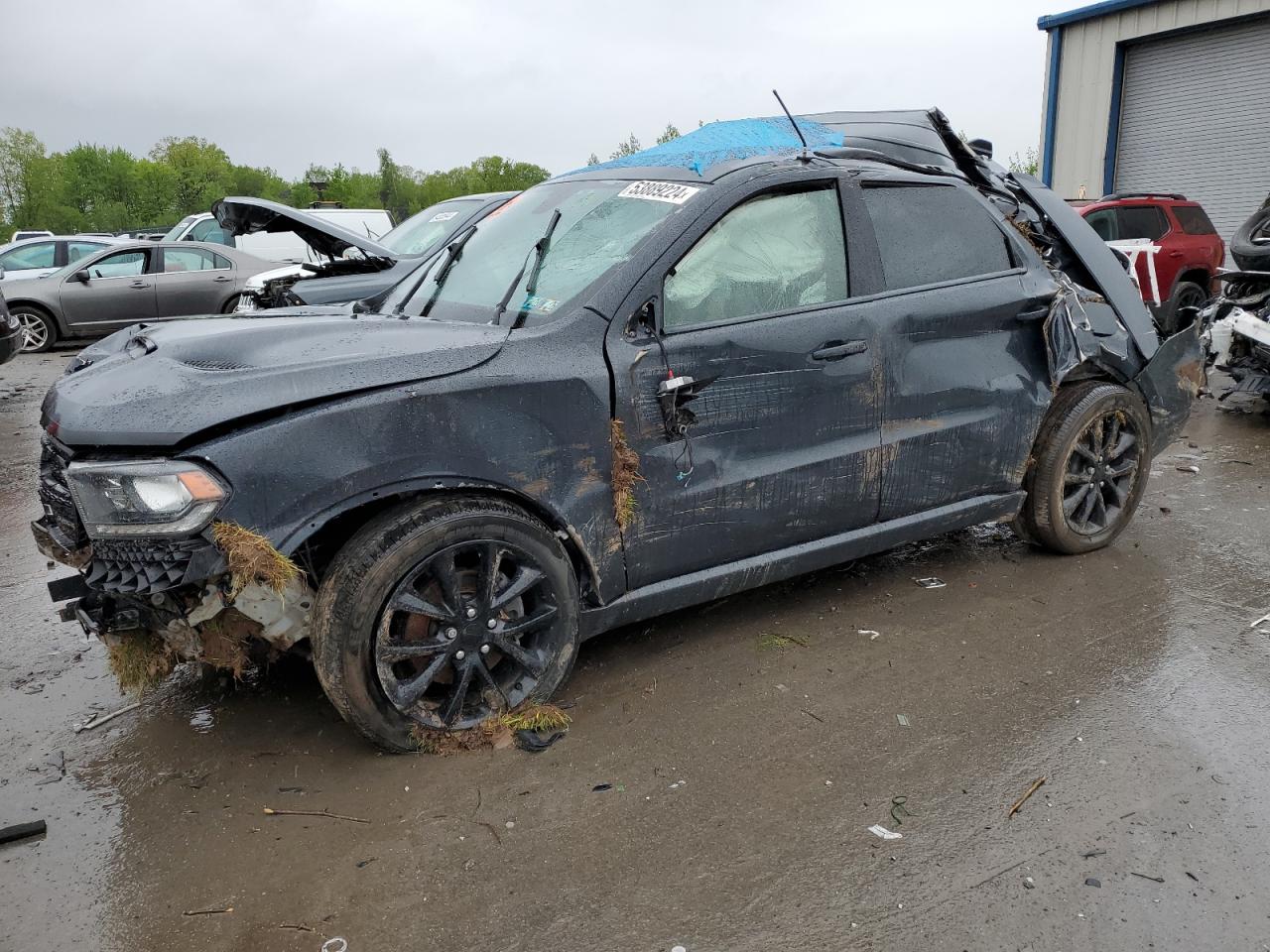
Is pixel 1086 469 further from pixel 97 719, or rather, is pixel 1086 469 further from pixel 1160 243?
pixel 1160 243

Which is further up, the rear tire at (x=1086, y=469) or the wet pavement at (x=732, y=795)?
the rear tire at (x=1086, y=469)

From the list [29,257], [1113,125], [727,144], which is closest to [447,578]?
[727,144]

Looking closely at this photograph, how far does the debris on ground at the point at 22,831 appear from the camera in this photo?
2.82 m

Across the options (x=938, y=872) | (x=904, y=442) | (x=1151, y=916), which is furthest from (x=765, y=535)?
(x=1151, y=916)

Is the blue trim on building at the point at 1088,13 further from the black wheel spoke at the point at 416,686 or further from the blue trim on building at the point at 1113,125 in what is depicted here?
the black wheel spoke at the point at 416,686

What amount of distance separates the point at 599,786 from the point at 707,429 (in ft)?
4.15

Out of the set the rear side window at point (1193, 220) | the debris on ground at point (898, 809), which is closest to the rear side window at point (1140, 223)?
the rear side window at point (1193, 220)

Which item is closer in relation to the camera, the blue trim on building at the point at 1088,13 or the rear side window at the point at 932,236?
the rear side window at the point at 932,236

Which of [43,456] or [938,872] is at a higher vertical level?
[43,456]

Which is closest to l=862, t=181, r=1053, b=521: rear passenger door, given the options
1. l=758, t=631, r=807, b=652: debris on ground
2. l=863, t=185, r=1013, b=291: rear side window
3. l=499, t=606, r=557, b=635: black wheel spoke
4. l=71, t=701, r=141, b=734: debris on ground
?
l=863, t=185, r=1013, b=291: rear side window

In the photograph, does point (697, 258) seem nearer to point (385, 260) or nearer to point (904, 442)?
point (904, 442)

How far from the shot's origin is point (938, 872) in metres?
2.59

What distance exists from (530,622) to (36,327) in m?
13.1

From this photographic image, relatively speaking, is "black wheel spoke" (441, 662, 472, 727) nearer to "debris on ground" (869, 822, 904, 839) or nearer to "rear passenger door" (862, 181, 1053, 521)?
"debris on ground" (869, 822, 904, 839)
